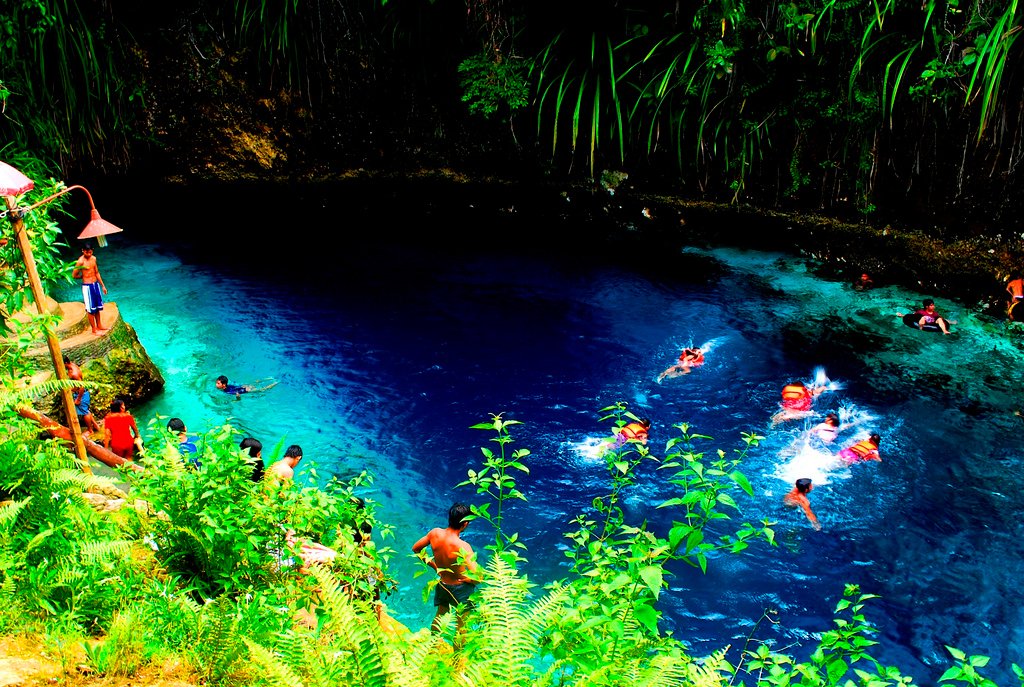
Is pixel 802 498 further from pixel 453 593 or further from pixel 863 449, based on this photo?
pixel 453 593

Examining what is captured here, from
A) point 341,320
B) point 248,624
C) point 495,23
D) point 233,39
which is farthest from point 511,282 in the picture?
point 248,624

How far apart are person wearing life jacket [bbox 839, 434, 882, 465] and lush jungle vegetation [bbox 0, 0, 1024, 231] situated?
4860mm

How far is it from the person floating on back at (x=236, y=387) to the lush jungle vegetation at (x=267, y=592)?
16.6 feet

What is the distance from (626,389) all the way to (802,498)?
287 cm

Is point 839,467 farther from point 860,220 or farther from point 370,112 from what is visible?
point 370,112

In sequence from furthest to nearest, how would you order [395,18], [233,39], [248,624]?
[233,39], [395,18], [248,624]

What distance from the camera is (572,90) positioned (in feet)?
46.2

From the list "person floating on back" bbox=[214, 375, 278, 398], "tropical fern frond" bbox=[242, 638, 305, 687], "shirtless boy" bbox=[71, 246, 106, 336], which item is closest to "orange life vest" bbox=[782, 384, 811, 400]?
"person floating on back" bbox=[214, 375, 278, 398]

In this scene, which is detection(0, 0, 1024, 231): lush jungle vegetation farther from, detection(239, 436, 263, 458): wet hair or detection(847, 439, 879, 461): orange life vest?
detection(239, 436, 263, 458): wet hair

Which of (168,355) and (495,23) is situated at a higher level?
(495,23)

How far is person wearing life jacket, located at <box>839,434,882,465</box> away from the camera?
8.90 metres

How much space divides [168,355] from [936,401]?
34.8ft

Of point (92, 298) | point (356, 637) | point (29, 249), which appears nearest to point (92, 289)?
point (92, 298)

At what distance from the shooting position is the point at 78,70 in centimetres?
1428
